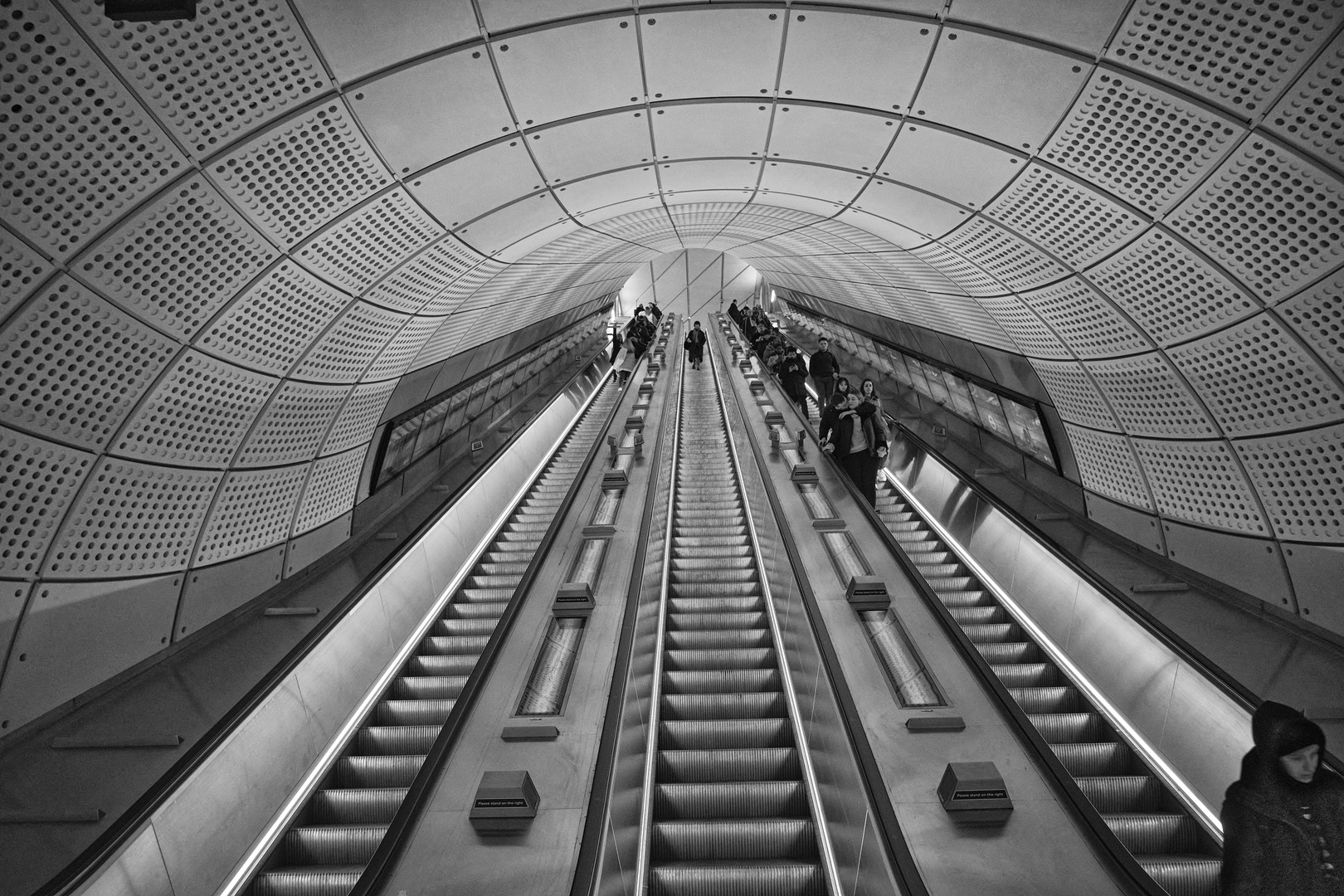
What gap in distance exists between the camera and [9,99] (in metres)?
3.36

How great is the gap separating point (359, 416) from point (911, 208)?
6.22 metres

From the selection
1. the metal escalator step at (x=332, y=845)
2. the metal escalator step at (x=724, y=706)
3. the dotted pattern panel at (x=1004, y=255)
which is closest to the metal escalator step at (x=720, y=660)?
the metal escalator step at (x=724, y=706)

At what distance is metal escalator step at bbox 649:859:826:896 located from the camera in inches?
143

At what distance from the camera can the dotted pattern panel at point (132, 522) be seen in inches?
199

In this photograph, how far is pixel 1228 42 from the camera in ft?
12.2

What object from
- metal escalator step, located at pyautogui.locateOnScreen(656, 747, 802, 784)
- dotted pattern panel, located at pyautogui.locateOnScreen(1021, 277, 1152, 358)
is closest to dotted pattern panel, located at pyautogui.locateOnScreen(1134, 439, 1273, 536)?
dotted pattern panel, located at pyautogui.locateOnScreen(1021, 277, 1152, 358)

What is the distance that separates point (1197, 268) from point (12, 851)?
7.68m

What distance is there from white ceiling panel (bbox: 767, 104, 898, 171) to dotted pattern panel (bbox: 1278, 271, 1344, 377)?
9.12 ft

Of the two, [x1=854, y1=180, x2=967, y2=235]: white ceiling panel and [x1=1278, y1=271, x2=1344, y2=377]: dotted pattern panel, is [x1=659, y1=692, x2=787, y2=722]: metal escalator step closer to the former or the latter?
[x1=1278, y1=271, x2=1344, y2=377]: dotted pattern panel

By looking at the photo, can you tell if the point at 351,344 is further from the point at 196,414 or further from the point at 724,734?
the point at 724,734

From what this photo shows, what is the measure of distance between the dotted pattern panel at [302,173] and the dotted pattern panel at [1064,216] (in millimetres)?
4535

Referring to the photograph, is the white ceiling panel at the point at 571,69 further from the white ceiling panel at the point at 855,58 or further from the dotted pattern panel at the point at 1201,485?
the dotted pattern panel at the point at 1201,485

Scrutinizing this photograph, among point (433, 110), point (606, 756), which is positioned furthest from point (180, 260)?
point (606, 756)

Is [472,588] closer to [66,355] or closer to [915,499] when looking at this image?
[66,355]
